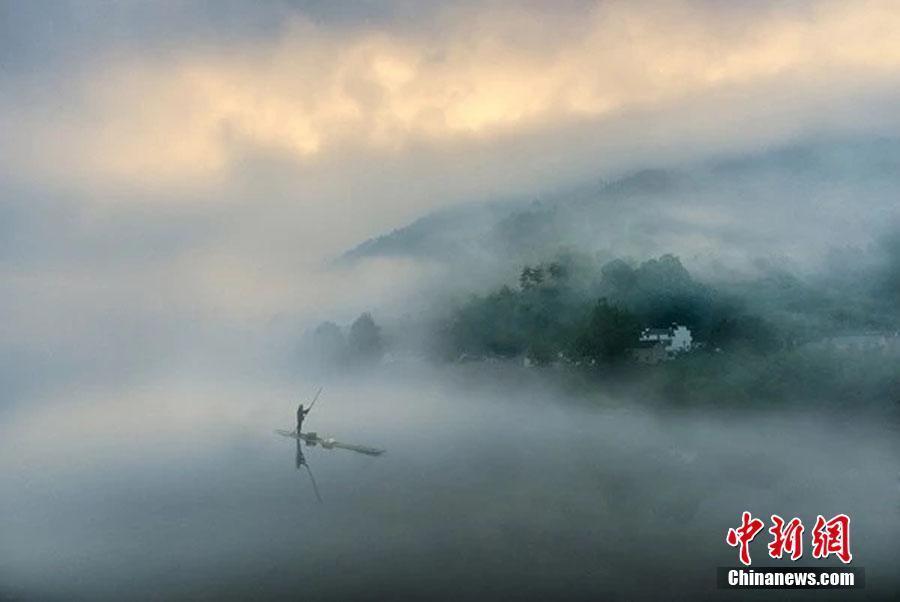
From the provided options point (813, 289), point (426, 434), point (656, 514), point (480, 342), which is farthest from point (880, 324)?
point (426, 434)

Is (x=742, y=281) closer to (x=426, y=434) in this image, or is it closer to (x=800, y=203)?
(x=800, y=203)

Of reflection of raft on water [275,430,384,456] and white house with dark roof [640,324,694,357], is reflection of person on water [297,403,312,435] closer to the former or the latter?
reflection of raft on water [275,430,384,456]

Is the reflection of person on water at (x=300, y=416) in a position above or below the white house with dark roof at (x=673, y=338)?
below

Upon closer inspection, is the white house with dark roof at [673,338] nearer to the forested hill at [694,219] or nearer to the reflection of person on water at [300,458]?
the forested hill at [694,219]

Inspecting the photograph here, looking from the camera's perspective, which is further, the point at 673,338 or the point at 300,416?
the point at 300,416

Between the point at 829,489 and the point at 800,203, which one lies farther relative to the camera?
the point at 800,203

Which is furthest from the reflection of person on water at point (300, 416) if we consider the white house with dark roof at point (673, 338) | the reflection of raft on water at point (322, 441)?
the white house with dark roof at point (673, 338)

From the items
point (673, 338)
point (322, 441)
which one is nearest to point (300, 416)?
point (322, 441)

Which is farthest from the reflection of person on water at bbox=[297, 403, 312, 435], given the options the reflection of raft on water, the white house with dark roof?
the white house with dark roof

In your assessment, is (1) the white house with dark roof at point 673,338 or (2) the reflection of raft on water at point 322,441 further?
(2) the reflection of raft on water at point 322,441

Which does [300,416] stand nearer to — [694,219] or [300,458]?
[300,458]

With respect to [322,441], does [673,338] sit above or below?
above

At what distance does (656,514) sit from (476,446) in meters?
1.03

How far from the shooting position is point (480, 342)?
5.65m
